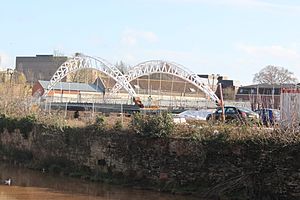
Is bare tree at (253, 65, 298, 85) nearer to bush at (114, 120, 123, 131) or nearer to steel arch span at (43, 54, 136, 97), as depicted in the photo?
steel arch span at (43, 54, 136, 97)

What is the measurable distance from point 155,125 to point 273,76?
88857mm

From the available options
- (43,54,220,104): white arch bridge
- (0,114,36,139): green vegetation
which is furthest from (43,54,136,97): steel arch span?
(0,114,36,139): green vegetation

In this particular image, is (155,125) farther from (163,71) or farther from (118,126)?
(163,71)

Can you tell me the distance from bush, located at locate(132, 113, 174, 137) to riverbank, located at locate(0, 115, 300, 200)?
205 mm

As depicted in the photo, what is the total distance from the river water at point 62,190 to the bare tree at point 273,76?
81967 mm

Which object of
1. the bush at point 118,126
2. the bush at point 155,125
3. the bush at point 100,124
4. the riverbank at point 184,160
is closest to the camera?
the riverbank at point 184,160

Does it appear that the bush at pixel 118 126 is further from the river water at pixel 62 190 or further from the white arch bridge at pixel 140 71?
the white arch bridge at pixel 140 71

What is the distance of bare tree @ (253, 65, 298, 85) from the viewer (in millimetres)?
106500

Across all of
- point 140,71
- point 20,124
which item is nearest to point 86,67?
point 140,71

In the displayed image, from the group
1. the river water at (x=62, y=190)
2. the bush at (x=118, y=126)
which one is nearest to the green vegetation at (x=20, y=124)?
the river water at (x=62, y=190)

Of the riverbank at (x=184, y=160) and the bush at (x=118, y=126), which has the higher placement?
the bush at (x=118, y=126)

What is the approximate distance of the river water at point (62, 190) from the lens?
22.8 meters

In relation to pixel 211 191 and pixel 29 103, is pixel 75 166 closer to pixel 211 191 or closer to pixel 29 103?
pixel 211 191

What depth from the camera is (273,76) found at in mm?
110500
